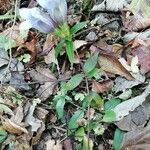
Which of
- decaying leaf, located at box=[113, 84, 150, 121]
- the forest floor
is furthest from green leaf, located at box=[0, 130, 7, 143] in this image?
decaying leaf, located at box=[113, 84, 150, 121]

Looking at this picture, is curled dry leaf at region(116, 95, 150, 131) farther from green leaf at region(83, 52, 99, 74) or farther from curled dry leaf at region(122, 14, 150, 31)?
curled dry leaf at region(122, 14, 150, 31)

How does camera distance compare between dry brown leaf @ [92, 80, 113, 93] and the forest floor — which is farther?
dry brown leaf @ [92, 80, 113, 93]

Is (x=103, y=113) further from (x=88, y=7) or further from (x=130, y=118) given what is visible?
(x=88, y=7)

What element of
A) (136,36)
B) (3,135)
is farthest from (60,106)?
(136,36)

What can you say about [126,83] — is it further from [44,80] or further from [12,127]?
[12,127]

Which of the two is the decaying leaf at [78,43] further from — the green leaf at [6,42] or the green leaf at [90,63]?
the green leaf at [6,42]

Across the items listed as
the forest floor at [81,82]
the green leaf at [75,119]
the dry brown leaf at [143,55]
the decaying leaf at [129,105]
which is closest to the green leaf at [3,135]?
the forest floor at [81,82]
